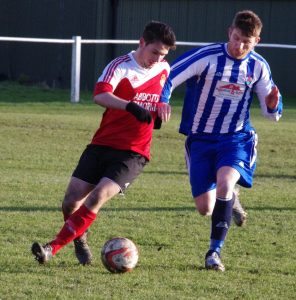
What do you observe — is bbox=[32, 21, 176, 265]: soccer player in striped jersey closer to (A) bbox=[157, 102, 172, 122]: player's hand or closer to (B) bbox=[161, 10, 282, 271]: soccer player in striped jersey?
(A) bbox=[157, 102, 172, 122]: player's hand

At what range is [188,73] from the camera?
23.9ft

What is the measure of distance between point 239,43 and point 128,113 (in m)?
1.00

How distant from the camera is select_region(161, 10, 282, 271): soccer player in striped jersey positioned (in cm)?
720

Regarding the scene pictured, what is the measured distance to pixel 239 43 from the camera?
7086mm

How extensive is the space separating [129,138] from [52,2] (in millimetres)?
23298

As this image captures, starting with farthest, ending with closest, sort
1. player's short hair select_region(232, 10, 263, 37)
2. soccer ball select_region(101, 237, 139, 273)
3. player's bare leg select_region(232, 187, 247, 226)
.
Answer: player's bare leg select_region(232, 187, 247, 226) < player's short hair select_region(232, 10, 263, 37) < soccer ball select_region(101, 237, 139, 273)

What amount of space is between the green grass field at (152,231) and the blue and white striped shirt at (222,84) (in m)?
1.02

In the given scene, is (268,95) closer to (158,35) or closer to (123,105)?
(158,35)

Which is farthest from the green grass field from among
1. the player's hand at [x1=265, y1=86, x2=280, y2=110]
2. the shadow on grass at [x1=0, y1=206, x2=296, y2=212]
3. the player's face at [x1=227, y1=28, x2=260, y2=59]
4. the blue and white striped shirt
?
the player's face at [x1=227, y1=28, x2=260, y2=59]

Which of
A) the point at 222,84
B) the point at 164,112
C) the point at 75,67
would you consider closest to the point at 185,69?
the point at 222,84

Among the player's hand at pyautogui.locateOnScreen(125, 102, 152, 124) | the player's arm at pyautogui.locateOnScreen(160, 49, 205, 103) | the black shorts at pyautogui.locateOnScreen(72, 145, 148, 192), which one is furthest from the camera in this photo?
the player's arm at pyautogui.locateOnScreen(160, 49, 205, 103)

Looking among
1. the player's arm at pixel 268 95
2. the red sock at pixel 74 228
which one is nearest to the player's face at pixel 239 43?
the player's arm at pixel 268 95

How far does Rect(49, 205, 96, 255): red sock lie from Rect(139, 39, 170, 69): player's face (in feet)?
3.62

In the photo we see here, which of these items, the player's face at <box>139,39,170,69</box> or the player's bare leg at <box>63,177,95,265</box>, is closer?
the player's face at <box>139,39,170,69</box>
